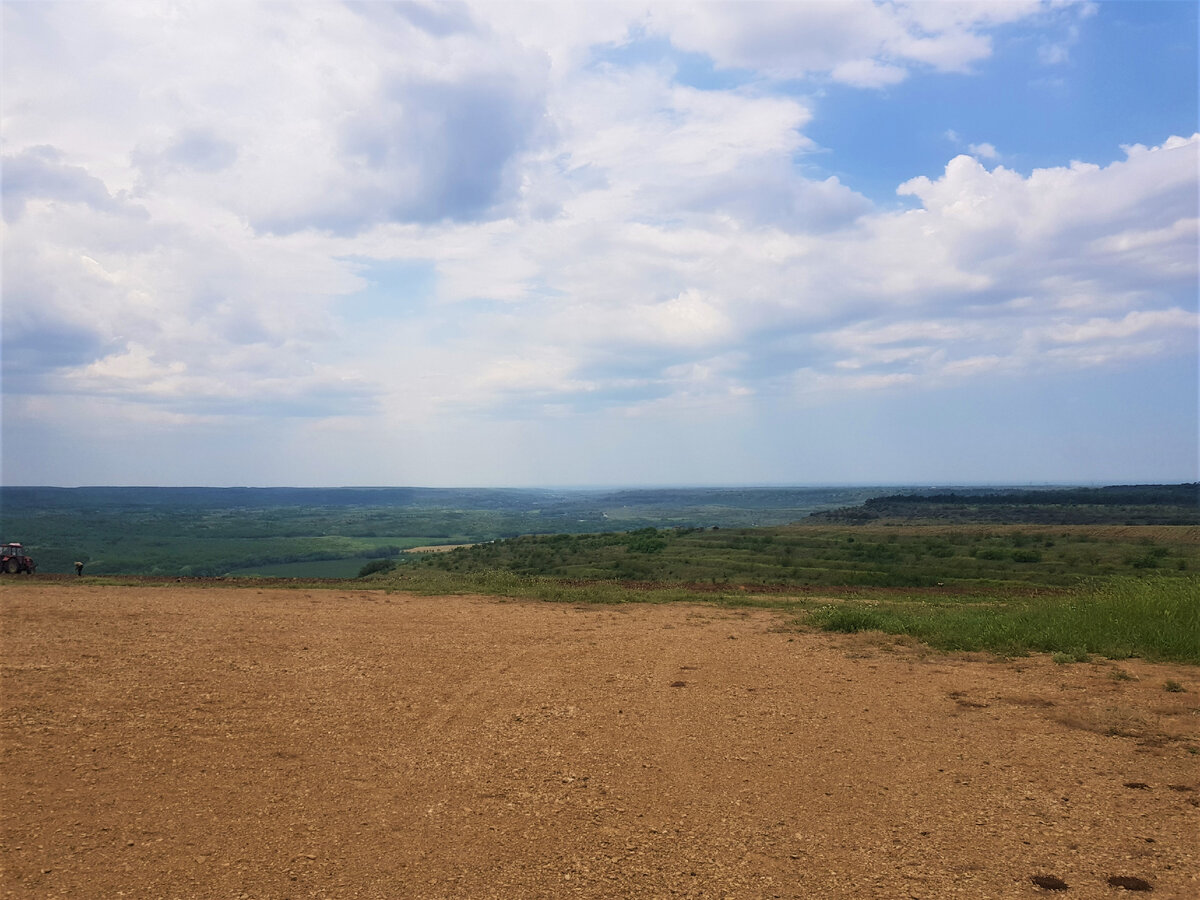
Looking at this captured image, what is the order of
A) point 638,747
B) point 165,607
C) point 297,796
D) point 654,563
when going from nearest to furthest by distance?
1. point 297,796
2. point 638,747
3. point 165,607
4. point 654,563

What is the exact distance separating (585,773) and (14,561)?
108 ft

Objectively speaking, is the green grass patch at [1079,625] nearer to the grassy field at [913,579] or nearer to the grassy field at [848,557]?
the grassy field at [913,579]

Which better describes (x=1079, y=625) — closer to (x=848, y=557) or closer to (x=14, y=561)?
(x=848, y=557)

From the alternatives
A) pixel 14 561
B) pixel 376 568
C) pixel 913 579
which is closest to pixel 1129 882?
pixel 913 579

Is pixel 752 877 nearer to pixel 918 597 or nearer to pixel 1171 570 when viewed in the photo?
pixel 918 597

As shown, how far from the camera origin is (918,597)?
2331cm

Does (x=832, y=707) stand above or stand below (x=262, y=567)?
above

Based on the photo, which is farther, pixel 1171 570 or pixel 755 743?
pixel 1171 570

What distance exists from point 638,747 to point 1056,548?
35.2m

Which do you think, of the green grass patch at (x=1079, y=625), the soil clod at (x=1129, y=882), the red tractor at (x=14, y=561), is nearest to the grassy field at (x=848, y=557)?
the green grass patch at (x=1079, y=625)

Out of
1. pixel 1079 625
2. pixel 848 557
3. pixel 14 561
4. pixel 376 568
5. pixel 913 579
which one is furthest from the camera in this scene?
pixel 376 568

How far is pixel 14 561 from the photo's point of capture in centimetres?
3070

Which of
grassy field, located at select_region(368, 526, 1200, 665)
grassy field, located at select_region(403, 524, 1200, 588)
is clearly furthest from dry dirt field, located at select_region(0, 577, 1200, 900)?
grassy field, located at select_region(403, 524, 1200, 588)

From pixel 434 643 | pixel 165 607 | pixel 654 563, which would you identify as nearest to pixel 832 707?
pixel 434 643
